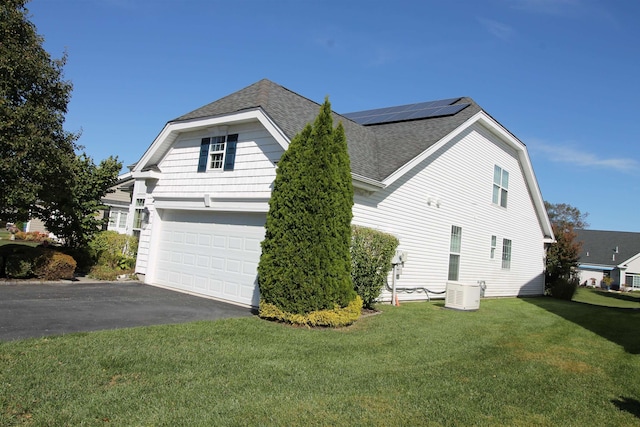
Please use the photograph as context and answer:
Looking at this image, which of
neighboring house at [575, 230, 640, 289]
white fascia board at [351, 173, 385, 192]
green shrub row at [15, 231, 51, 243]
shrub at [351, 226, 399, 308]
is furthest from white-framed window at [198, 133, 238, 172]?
neighboring house at [575, 230, 640, 289]

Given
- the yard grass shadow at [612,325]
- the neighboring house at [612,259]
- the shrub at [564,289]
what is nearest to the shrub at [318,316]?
the yard grass shadow at [612,325]

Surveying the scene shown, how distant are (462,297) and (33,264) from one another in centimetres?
1180

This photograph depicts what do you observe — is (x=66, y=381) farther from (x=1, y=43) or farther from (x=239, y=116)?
(x=1, y=43)

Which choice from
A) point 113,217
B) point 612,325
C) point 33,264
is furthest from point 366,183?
point 113,217

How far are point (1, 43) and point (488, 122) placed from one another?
15369 millimetres

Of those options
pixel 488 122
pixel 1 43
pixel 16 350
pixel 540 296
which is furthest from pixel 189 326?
pixel 540 296

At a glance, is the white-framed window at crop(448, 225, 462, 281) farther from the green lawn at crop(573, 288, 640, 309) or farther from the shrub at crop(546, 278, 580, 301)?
the green lawn at crop(573, 288, 640, 309)

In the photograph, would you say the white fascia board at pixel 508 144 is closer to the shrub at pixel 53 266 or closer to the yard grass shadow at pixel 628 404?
the yard grass shadow at pixel 628 404

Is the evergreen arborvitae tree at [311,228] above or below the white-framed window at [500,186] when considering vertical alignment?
below

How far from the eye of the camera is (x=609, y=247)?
175 ft

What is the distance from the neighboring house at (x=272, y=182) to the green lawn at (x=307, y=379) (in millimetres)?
3886

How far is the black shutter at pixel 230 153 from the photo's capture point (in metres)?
12.0

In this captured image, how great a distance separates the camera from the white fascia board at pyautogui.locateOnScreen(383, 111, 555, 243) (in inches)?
505

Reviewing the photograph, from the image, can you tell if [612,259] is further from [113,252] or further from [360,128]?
[113,252]
